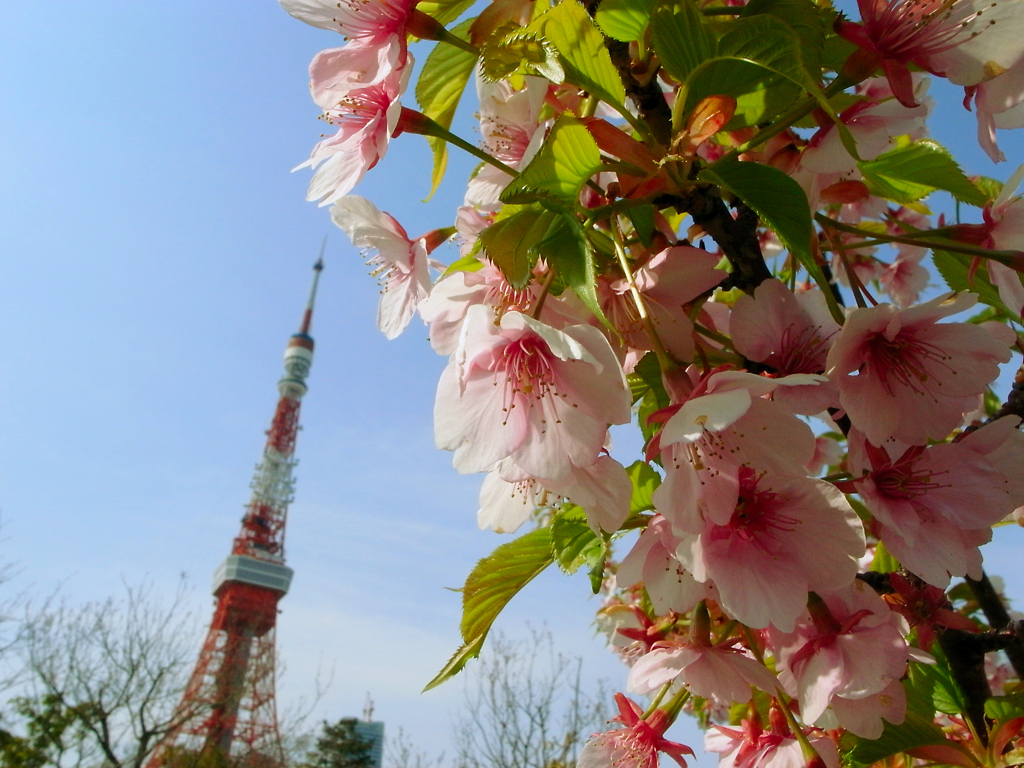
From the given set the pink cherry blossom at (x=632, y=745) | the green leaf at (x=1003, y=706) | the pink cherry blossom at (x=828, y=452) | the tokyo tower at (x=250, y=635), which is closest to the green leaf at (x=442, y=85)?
the pink cherry blossom at (x=632, y=745)

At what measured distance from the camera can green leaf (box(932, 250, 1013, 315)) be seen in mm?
628

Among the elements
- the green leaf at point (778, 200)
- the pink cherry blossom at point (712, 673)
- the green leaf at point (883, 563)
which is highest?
the green leaf at point (778, 200)

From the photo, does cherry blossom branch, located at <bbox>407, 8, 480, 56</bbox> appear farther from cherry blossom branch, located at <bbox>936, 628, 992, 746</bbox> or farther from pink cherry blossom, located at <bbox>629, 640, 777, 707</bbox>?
cherry blossom branch, located at <bbox>936, 628, 992, 746</bbox>

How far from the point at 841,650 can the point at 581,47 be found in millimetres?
517

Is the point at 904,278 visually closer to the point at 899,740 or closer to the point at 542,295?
the point at 899,740

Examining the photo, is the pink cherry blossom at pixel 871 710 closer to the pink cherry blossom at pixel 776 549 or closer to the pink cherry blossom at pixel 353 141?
the pink cherry blossom at pixel 776 549

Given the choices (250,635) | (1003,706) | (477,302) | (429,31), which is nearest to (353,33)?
(429,31)

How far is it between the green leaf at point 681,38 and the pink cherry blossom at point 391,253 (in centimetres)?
29

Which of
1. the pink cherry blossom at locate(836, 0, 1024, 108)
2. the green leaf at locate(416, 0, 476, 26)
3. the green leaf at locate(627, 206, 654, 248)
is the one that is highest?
the green leaf at locate(416, 0, 476, 26)

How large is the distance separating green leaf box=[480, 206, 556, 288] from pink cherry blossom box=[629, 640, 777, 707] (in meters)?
0.38

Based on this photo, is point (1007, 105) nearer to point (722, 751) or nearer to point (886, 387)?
point (886, 387)

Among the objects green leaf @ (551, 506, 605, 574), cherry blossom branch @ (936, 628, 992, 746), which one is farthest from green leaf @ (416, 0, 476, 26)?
cherry blossom branch @ (936, 628, 992, 746)

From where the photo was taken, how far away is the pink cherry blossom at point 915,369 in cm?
50

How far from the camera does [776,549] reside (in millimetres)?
480
